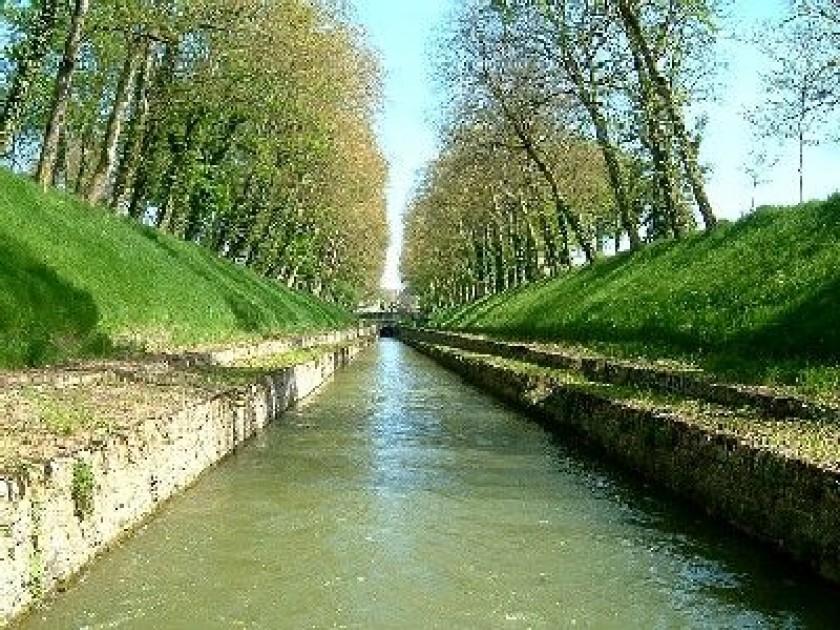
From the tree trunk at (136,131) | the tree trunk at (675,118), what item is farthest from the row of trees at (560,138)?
the tree trunk at (136,131)

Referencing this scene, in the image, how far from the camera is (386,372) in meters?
36.9

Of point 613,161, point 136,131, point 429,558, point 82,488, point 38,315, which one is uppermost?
point 136,131

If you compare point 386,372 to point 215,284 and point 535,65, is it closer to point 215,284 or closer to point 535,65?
point 215,284

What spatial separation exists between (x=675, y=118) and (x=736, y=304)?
9.00 m

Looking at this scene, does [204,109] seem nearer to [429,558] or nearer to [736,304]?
[736,304]

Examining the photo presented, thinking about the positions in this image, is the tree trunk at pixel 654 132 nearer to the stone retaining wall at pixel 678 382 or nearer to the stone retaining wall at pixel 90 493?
the stone retaining wall at pixel 678 382

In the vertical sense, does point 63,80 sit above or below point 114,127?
above

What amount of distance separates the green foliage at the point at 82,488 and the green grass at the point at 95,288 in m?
7.49

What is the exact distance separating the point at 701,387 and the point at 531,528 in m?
5.82

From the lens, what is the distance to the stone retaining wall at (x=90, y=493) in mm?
7117

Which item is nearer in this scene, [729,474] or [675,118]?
[729,474]

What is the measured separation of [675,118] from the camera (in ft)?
95.0

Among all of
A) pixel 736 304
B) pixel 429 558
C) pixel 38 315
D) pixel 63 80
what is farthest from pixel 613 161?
pixel 429 558

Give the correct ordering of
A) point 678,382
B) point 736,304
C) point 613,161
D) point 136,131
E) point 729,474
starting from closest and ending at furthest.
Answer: point 729,474 → point 678,382 → point 736,304 → point 136,131 → point 613,161
